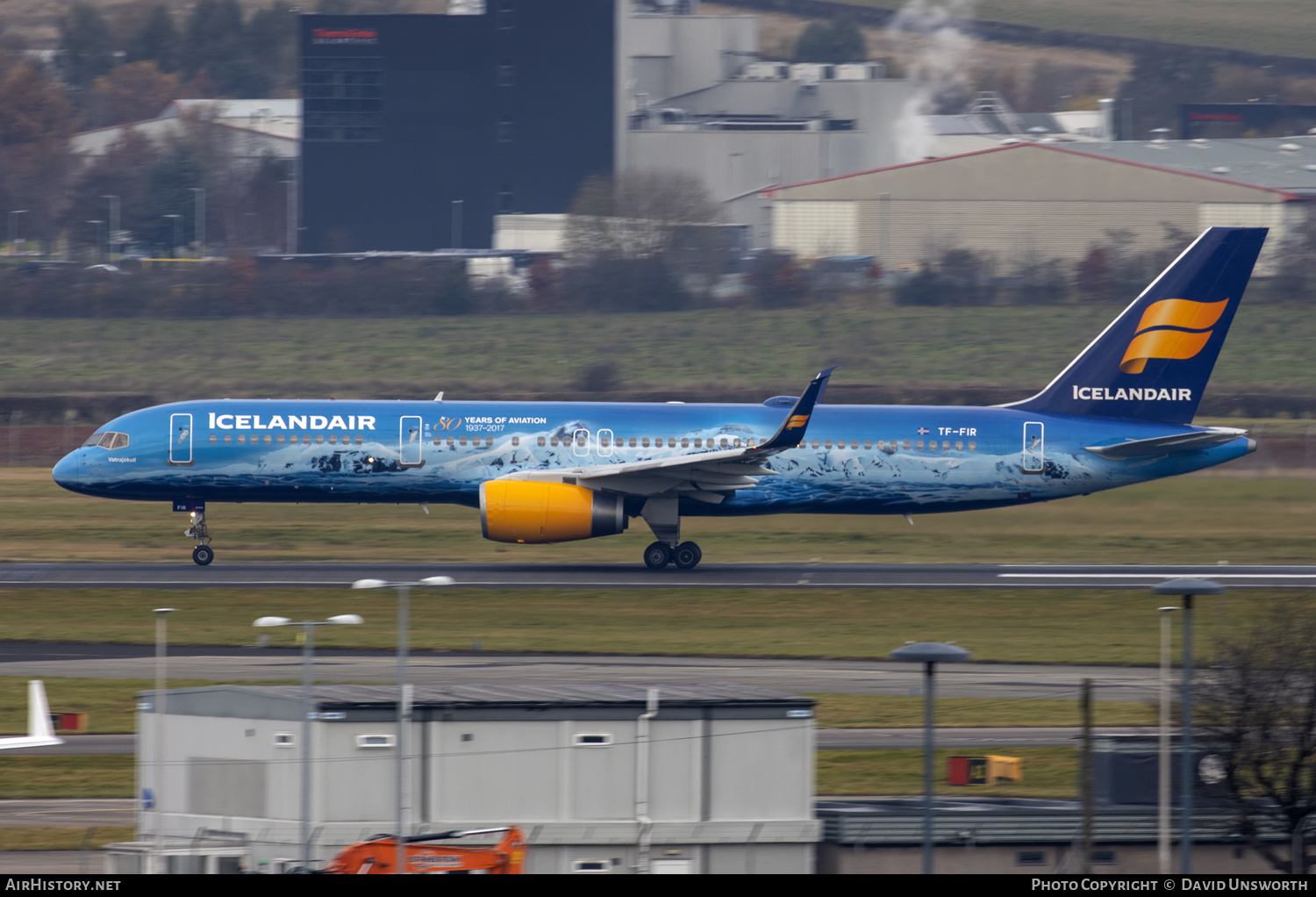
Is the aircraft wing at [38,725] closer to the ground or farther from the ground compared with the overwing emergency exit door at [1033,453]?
closer to the ground

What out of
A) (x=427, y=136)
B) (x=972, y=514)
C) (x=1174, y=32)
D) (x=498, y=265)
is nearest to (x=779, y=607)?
(x=972, y=514)

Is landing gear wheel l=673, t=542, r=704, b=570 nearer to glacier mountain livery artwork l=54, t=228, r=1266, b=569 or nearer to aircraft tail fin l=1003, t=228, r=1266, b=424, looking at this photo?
glacier mountain livery artwork l=54, t=228, r=1266, b=569

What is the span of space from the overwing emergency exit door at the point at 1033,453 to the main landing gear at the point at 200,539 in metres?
22.2

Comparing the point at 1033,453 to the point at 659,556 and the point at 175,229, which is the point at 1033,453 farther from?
the point at 175,229

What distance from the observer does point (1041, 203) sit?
97.8 meters

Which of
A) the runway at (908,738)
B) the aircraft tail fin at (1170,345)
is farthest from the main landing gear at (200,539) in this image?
the aircraft tail fin at (1170,345)

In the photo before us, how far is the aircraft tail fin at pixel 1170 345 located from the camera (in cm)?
4375

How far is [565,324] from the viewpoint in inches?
3469

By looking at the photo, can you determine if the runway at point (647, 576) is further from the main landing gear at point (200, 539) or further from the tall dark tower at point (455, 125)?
the tall dark tower at point (455, 125)

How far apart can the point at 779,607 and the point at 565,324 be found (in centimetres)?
5198

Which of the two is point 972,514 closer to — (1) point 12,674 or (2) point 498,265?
(1) point 12,674

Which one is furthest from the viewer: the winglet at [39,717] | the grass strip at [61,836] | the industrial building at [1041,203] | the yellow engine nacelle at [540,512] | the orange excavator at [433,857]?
the industrial building at [1041,203]

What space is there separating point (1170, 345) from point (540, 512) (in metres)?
18.2

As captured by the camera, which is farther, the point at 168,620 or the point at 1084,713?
the point at 168,620
